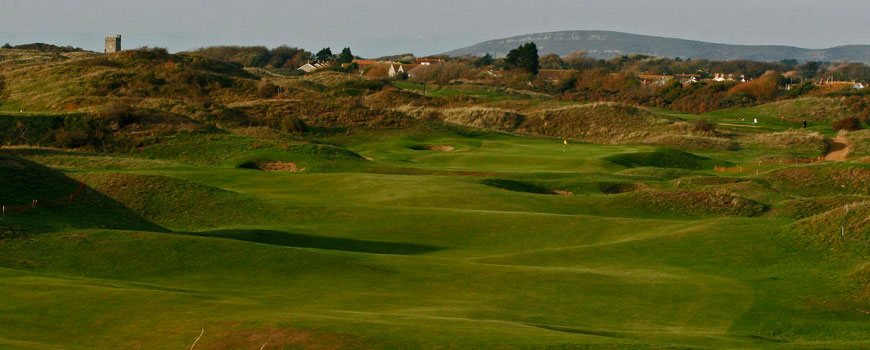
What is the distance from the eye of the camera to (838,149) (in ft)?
241

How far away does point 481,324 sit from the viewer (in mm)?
14031

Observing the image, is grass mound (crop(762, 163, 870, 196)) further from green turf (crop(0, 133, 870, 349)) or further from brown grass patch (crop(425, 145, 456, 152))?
brown grass patch (crop(425, 145, 456, 152))

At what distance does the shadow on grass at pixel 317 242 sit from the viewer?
24.7 meters

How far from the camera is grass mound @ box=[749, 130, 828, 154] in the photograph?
7269 cm

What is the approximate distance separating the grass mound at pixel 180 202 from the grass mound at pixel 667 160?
1136 inches

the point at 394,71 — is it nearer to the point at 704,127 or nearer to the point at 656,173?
the point at 704,127

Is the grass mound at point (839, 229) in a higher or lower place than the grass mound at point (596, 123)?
lower

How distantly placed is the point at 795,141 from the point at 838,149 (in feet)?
10.4

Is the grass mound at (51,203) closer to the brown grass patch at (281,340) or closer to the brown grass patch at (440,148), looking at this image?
the brown grass patch at (281,340)

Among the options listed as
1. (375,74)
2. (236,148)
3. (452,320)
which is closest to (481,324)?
(452,320)

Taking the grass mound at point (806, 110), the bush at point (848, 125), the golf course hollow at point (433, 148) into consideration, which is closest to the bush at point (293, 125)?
the golf course hollow at point (433, 148)

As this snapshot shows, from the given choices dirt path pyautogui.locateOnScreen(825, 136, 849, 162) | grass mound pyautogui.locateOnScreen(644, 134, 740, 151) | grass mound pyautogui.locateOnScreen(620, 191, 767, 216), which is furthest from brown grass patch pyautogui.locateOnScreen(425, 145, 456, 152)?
grass mound pyautogui.locateOnScreen(620, 191, 767, 216)

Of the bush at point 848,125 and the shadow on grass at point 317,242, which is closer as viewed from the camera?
the shadow on grass at point 317,242

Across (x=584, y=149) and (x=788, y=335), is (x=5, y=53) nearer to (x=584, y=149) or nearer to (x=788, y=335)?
(x=584, y=149)
